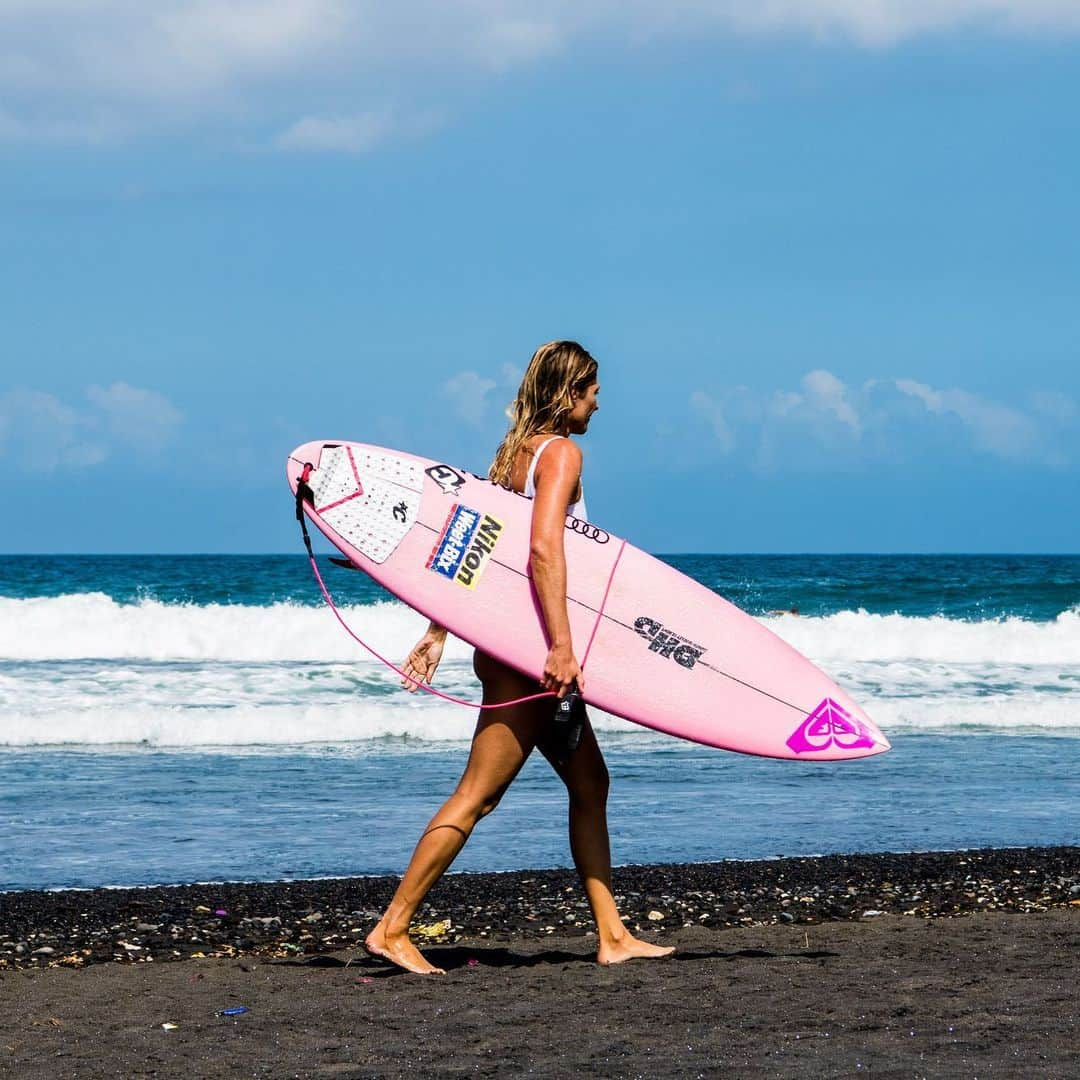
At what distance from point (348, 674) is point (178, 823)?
22.0ft

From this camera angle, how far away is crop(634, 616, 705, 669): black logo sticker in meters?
4.17

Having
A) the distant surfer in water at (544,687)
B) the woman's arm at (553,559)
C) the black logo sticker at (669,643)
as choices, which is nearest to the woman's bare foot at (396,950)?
the distant surfer in water at (544,687)

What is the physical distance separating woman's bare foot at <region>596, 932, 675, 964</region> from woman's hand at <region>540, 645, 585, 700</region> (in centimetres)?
80

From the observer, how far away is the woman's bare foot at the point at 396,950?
379 centimetres

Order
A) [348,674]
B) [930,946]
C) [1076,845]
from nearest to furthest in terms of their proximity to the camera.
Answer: [930,946]
[1076,845]
[348,674]

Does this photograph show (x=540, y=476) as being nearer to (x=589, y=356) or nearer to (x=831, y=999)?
(x=589, y=356)

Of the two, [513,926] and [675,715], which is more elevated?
[675,715]

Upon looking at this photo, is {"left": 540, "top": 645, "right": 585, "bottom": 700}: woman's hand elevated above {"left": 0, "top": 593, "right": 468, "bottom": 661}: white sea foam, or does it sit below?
below

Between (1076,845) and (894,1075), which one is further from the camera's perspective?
(1076,845)

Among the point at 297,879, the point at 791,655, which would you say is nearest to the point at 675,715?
the point at 791,655

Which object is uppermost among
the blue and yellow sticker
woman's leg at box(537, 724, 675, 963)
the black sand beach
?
the blue and yellow sticker

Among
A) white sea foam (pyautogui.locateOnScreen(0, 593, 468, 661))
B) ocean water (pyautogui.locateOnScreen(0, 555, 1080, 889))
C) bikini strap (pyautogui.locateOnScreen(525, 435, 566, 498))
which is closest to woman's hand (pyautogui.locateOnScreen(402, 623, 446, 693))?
bikini strap (pyautogui.locateOnScreen(525, 435, 566, 498))

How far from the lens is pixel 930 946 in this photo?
418 centimetres

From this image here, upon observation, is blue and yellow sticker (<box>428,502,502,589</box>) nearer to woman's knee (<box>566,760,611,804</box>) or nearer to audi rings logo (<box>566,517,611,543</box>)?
audi rings logo (<box>566,517,611,543</box>)
